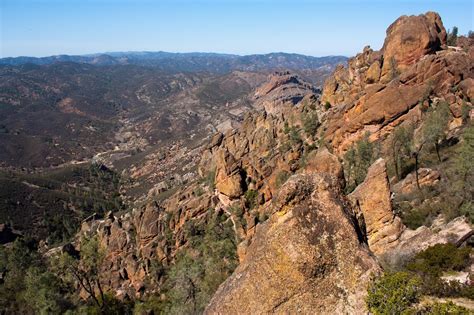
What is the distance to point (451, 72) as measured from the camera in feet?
267

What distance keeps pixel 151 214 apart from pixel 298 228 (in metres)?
90.9

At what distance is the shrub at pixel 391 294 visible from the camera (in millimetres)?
13906

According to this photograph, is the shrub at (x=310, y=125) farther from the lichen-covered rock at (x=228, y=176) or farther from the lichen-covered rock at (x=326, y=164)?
the lichen-covered rock at (x=326, y=164)

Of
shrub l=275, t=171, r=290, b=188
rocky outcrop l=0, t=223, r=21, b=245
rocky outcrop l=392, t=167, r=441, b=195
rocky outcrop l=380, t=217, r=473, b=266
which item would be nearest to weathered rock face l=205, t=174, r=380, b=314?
rocky outcrop l=380, t=217, r=473, b=266

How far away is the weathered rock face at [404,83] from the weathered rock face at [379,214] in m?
41.5

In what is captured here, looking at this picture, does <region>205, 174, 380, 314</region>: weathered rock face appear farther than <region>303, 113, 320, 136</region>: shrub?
No

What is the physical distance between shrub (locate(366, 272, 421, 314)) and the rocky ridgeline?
0.53 m

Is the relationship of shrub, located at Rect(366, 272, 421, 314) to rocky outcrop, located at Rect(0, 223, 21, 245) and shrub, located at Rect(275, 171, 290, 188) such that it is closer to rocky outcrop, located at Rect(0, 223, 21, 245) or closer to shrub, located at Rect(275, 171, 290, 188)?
shrub, located at Rect(275, 171, 290, 188)

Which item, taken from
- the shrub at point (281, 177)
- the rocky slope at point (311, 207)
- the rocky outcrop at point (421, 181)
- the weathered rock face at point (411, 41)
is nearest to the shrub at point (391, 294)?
the rocky slope at point (311, 207)

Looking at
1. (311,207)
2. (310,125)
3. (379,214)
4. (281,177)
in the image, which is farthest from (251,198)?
(311,207)

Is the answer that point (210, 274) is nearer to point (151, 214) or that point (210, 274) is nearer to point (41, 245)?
point (151, 214)

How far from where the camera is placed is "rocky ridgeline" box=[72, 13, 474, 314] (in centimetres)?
1542

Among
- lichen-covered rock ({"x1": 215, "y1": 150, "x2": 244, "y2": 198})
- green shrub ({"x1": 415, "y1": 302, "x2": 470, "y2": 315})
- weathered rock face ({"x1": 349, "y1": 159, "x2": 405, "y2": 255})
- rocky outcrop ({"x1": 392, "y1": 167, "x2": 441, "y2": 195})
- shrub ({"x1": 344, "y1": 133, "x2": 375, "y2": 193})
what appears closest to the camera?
green shrub ({"x1": 415, "y1": 302, "x2": 470, "y2": 315})

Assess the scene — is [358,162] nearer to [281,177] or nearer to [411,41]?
[281,177]
